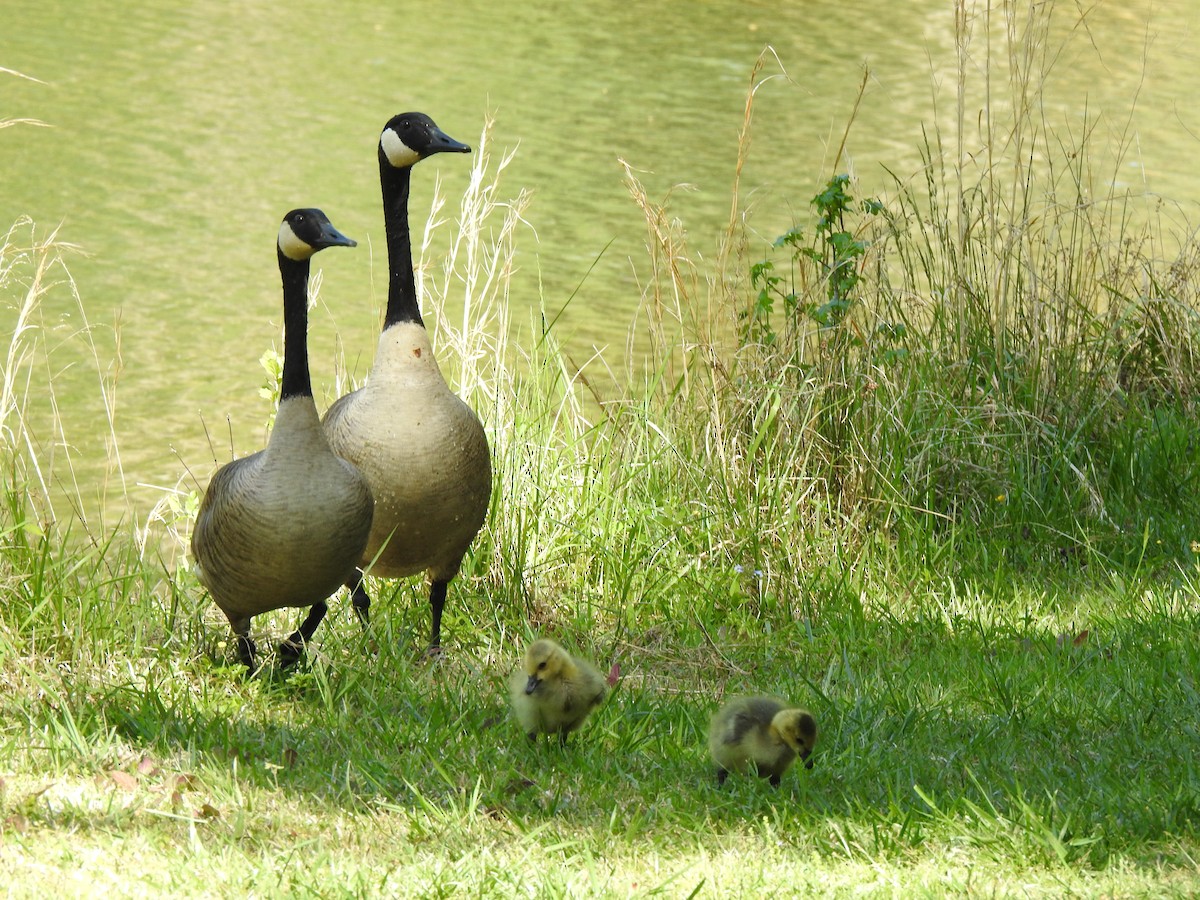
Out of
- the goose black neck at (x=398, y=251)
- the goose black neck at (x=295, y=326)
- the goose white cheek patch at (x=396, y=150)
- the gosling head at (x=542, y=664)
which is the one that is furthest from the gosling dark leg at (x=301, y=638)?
the goose white cheek patch at (x=396, y=150)

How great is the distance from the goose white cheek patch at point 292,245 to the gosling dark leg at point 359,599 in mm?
1069

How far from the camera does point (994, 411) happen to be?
20.3 ft

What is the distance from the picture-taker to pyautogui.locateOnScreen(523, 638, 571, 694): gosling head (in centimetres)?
388

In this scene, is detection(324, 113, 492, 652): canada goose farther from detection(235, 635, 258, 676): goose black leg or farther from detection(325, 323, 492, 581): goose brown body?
detection(235, 635, 258, 676): goose black leg

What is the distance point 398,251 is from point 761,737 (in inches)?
81.8

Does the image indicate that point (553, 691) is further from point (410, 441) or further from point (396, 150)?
point (396, 150)

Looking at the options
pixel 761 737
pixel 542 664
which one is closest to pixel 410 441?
pixel 542 664

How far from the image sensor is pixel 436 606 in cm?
491

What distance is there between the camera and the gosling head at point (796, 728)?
12.2 ft

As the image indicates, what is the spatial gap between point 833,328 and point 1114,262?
202 cm

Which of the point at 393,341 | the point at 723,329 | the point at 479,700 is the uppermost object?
the point at 393,341

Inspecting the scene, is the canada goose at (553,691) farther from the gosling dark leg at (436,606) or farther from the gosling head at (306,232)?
the gosling head at (306,232)

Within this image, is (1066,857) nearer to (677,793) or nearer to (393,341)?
(677,793)

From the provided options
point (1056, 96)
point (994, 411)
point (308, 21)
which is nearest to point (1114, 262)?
point (994, 411)
